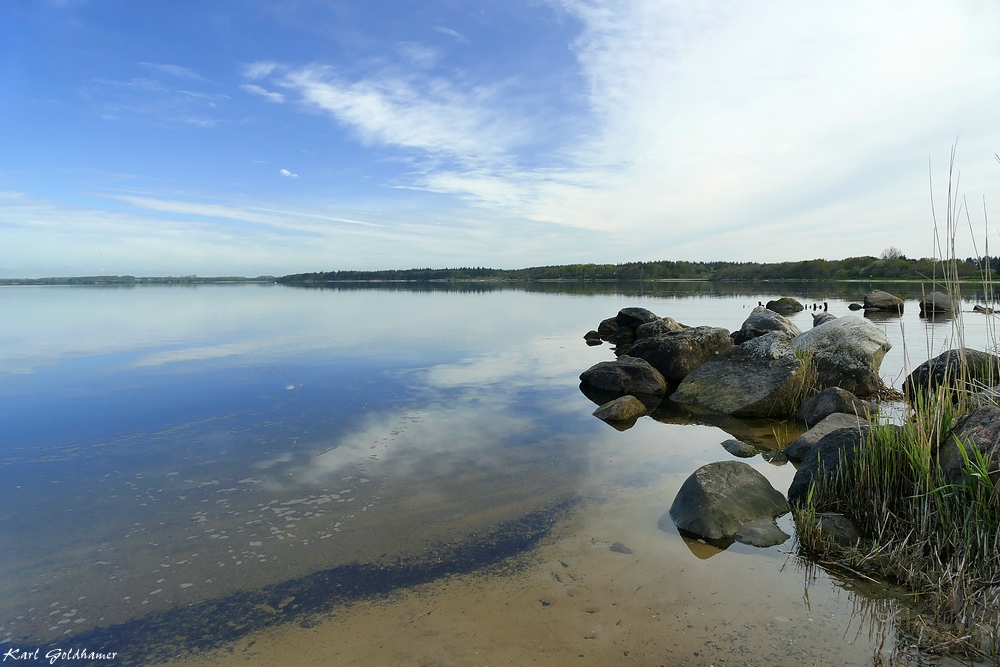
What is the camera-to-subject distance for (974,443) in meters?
4.19

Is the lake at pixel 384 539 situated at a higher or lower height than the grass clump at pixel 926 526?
lower

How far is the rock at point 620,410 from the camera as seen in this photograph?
963cm

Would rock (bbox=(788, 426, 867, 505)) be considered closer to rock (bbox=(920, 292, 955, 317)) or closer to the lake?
the lake

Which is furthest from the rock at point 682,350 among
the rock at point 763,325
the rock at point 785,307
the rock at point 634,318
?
the rock at point 785,307

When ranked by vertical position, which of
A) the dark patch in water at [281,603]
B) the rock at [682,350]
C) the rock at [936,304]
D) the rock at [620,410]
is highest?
the rock at [936,304]

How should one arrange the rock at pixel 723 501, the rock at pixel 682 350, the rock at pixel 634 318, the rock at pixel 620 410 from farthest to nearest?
the rock at pixel 634 318
the rock at pixel 682 350
the rock at pixel 620 410
the rock at pixel 723 501

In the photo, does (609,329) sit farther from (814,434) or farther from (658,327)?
(814,434)

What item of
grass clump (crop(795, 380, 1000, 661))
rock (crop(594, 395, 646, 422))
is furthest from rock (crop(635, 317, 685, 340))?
grass clump (crop(795, 380, 1000, 661))

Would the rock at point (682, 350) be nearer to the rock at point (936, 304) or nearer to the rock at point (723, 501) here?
the rock at point (936, 304)

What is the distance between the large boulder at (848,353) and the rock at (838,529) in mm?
6342

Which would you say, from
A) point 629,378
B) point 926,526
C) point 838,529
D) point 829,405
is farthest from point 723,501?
point 629,378

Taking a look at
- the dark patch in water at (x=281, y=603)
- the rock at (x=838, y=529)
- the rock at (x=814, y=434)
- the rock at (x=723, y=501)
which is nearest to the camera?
the dark patch in water at (x=281, y=603)

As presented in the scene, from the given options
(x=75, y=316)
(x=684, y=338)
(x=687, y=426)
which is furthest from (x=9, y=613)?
(x=75, y=316)

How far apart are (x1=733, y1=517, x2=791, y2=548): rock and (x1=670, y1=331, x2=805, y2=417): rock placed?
16.7 ft
